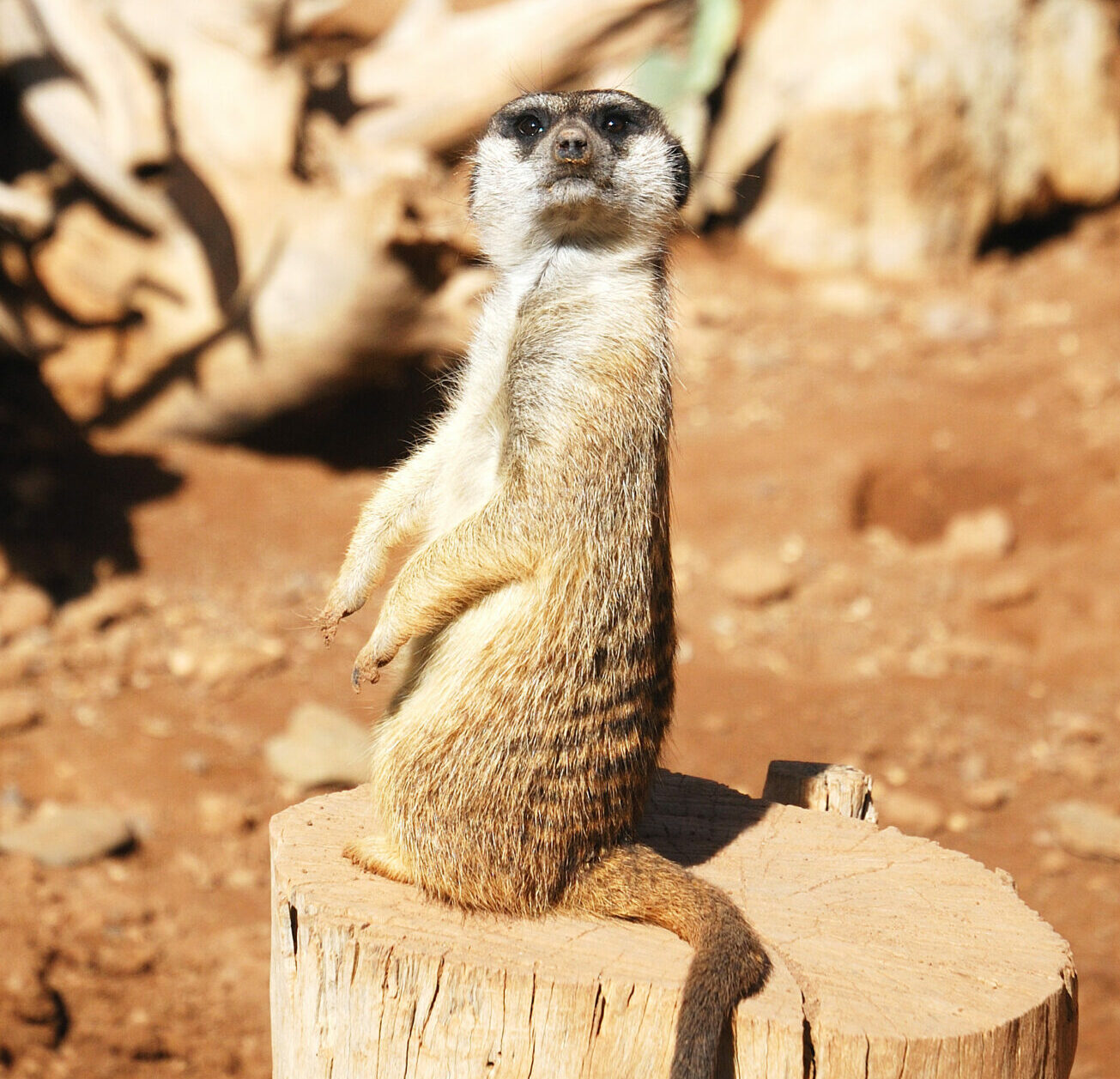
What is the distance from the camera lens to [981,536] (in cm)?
577

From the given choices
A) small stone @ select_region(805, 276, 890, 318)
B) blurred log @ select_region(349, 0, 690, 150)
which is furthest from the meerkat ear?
small stone @ select_region(805, 276, 890, 318)

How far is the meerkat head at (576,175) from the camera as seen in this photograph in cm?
229

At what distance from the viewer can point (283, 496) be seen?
5984mm

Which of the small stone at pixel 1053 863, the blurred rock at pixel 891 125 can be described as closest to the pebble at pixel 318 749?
the small stone at pixel 1053 863

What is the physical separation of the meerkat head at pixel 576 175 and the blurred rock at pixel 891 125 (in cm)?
560

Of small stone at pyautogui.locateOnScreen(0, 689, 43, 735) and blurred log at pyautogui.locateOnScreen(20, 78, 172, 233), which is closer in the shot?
small stone at pyautogui.locateOnScreen(0, 689, 43, 735)

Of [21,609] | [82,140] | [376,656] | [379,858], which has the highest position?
[82,140]

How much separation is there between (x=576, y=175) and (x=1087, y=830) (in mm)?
3080

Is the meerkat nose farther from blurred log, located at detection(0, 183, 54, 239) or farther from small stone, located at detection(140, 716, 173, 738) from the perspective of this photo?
blurred log, located at detection(0, 183, 54, 239)

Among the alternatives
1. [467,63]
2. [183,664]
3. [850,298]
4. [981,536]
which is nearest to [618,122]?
[183,664]

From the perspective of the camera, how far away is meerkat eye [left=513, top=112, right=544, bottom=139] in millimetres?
2502

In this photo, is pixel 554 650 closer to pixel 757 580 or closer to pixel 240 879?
pixel 240 879

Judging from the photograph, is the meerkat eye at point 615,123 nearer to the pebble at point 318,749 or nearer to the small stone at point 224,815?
the pebble at point 318,749

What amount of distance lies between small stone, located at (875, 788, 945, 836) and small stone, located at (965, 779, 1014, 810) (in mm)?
161
